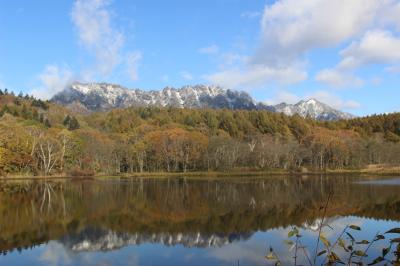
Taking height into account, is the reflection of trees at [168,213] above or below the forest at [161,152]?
below

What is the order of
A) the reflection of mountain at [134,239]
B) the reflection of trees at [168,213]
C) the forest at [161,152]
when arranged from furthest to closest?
the forest at [161,152] < the reflection of trees at [168,213] < the reflection of mountain at [134,239]

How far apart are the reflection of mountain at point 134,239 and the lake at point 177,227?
0.15 feet

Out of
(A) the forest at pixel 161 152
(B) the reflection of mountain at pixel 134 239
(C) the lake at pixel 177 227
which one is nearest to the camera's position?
(C) the lake at pixel 177 227

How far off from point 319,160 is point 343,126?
5259 cm

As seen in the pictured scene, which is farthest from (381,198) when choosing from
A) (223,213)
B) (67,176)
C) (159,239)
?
(67,176)

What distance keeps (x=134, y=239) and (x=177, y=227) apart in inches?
147

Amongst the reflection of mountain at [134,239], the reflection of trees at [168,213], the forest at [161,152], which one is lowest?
the reflection of mountain at [134,239]

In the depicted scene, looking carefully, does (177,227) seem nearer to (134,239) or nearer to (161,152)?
(134,239)

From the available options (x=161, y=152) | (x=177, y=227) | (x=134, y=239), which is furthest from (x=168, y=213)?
(x=161, y=152)

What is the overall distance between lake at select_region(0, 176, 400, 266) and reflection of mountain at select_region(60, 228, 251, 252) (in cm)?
4

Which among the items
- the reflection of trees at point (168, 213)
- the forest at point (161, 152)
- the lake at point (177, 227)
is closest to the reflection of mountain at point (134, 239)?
the lake at point (177, 227)

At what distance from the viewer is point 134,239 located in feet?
71.8

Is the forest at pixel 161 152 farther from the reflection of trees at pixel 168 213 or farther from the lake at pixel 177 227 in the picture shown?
the lake at pixel 177 227

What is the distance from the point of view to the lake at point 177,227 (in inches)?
709
